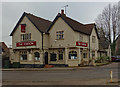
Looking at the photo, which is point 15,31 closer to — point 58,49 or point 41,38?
point 41,38

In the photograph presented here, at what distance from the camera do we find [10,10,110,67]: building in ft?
89.8

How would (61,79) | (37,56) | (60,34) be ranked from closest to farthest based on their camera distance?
(61,79)
(60,34)
(37,56)

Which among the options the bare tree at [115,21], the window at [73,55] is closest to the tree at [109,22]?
the bare tree at [115,21]

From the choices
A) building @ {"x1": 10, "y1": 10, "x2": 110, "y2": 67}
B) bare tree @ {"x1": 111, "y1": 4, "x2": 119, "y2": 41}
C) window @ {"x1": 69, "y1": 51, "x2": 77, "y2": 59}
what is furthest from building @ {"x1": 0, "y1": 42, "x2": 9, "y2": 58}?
bare tree @ {"x1": 111, "y1": 4, "x2": 119, "y2": 41}

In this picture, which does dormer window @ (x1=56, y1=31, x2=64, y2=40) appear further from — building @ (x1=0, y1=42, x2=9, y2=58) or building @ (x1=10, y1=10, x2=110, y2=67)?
building @ (x1=0, y1=42, x2=9, y2=58)

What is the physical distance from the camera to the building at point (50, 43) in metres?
27.4

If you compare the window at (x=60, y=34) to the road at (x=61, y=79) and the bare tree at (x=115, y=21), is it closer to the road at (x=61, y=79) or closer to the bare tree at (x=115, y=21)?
the road at (x=61, y=79)

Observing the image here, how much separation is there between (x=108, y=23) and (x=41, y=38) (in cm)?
2632

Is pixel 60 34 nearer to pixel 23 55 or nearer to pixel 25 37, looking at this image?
pixel 25 37

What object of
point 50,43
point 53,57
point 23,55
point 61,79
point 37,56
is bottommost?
point 61,79

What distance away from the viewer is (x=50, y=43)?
29.4m

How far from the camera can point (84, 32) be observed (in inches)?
1176

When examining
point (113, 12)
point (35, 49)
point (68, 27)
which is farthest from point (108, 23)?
point (35, 49)

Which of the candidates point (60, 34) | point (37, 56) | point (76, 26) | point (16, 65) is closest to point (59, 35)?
point (60, 34)
